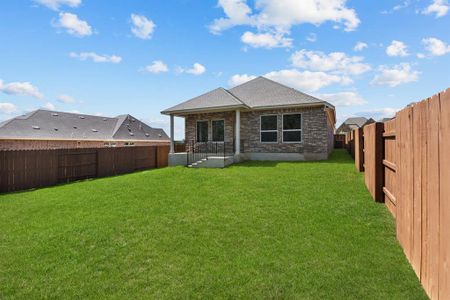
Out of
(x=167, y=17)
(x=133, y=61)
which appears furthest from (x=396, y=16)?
(x=133, y=61)

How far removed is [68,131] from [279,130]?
24.0 metres

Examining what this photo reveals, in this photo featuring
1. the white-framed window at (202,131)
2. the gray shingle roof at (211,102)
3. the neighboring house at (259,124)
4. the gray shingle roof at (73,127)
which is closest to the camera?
the neighboring house at (259,124)

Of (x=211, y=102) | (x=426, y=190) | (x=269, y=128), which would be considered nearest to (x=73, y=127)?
(x=211, y=102)

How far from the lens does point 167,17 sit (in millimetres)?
10500

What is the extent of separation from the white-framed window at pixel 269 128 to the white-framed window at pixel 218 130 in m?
2.44

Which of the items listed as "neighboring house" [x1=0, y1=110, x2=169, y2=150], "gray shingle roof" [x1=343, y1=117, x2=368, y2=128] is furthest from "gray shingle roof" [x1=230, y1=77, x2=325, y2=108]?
"gray shingle roof" [x1=343, y1=117, x2=368, y2=128]

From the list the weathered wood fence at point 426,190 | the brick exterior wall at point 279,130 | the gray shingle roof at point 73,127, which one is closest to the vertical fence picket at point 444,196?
the weathered wood fence at point 426,190

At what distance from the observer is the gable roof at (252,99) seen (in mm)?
13250

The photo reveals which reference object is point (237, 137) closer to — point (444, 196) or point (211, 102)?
point (211, 102)

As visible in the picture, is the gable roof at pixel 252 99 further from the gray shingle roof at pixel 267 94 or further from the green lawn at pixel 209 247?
the green lawn at pixel 209 247

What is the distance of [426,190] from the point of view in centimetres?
230

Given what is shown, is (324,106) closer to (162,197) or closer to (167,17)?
(167,17)

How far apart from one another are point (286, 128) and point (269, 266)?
11.3 metres

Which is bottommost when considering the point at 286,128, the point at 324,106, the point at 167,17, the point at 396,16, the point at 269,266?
the point at 269,266
